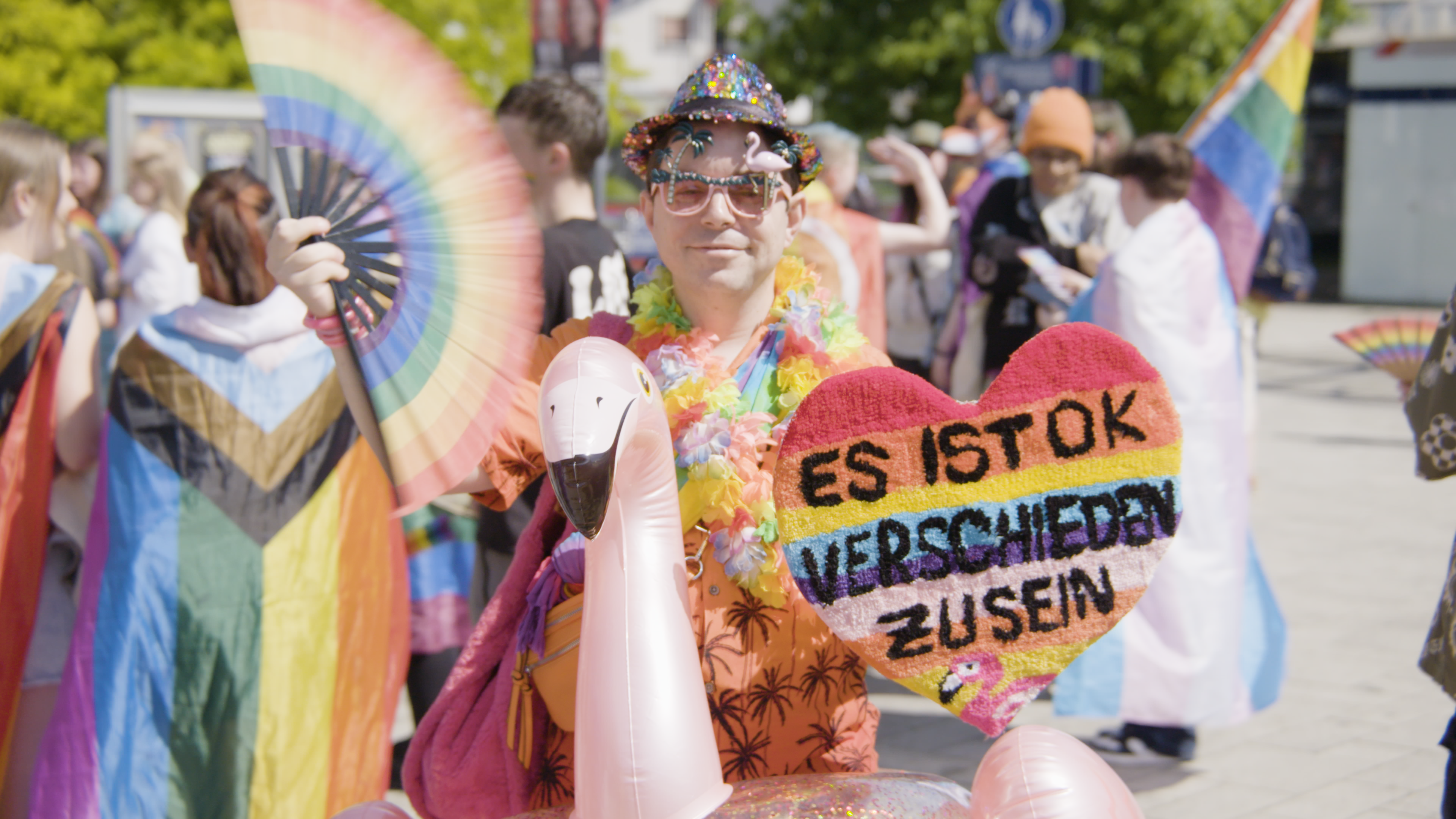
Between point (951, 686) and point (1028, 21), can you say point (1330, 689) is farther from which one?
point (1028, 21)

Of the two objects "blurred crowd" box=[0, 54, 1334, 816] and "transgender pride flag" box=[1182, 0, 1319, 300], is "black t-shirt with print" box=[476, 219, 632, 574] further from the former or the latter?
"transgender pride flag" box=[1182, 0, 1319, 300]

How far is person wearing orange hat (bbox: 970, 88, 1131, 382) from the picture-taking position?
5.07 meters

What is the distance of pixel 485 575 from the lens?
3.70 metres

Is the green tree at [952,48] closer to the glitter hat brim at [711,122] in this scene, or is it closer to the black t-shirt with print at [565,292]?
the black t-shirt with print at [565,292]

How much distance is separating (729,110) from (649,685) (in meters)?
0.88

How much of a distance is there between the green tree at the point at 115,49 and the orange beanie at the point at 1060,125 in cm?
1278

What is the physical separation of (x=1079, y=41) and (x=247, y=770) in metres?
18.1

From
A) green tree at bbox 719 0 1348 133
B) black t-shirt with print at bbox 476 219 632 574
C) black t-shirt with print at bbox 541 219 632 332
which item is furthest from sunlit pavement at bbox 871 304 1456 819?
green tree at bbox 719 0 1348 133

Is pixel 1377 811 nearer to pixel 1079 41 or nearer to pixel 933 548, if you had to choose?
pixel 933 548

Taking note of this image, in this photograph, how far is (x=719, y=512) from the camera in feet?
6.70

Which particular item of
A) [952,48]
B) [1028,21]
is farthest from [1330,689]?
[952,48]

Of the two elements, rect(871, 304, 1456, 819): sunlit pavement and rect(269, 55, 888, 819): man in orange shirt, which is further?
rect(871, 304, 1456, 819): sunlit pavement

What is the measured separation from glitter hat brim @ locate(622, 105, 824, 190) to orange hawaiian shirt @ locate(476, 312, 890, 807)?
42 cm

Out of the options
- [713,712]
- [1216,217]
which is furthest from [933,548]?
[1216,217]
